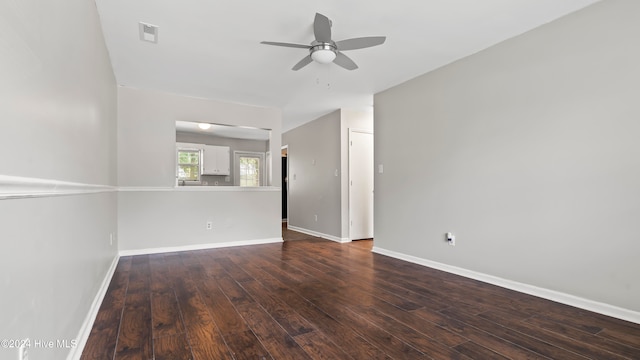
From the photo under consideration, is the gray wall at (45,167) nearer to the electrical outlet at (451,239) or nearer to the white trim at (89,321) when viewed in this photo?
the white trim at (89,321)

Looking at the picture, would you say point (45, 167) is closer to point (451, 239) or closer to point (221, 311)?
point (221, 311)

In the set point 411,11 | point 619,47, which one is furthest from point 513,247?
point 411,11

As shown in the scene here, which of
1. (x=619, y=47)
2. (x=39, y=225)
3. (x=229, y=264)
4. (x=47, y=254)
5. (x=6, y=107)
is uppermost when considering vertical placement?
(x=619, y=47)

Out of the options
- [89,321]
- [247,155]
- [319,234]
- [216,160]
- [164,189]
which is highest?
[247,155]

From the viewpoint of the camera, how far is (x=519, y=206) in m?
2.81

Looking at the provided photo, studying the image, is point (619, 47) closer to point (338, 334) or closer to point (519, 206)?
point (519, 206)

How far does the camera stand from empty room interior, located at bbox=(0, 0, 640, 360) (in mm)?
1358

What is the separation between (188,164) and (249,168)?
1.00m

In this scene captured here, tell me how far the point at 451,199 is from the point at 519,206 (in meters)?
0.71

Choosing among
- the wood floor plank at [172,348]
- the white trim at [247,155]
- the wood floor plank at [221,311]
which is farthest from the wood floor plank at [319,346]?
the white trim at [247,155]

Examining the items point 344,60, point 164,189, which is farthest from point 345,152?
point 164,189

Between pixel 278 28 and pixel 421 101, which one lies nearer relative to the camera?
pixel 278 28

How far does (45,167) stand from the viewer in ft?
3.92

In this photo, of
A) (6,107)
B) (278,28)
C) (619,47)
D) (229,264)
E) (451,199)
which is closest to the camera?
(6,107)
